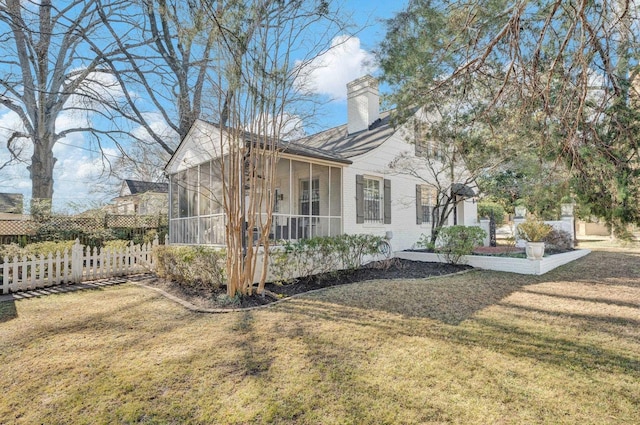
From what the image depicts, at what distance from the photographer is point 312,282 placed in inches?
306

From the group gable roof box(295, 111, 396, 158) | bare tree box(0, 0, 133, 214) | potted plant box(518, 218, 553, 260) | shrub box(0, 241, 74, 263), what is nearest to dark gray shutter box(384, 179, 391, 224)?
gable roof box(295, 111, 396, 158)

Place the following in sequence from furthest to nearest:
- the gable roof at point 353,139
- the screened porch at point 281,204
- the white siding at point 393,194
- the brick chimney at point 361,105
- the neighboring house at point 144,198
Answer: the neighboring house at point 144,198 → the brick chimney at point 361,105 → the gable roof at point 353,139 → the white siding at point 393,194 → the screened porch at point 281,204

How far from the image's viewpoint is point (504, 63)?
5176 mm

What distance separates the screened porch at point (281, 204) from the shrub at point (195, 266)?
140 centimetres

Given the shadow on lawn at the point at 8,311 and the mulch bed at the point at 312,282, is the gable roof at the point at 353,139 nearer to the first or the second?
the mulch bed at the point at 312,282

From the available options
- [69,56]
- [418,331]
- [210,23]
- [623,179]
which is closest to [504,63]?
[623,179]

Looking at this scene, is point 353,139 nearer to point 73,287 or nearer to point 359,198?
point 359,198

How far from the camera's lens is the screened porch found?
9711mm

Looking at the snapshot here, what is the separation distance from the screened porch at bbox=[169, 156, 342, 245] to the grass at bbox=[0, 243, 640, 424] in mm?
3946

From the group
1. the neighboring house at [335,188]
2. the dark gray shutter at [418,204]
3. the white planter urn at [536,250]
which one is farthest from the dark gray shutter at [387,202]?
the white planter urn at [536,250]

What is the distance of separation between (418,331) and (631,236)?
2.93 metres

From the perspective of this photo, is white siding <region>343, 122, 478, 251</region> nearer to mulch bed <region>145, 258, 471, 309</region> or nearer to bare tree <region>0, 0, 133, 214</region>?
mulch bed <region>145, 258, 471, 309</region>

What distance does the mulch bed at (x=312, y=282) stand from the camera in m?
6.14

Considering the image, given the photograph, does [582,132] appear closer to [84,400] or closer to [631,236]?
[631,236]
